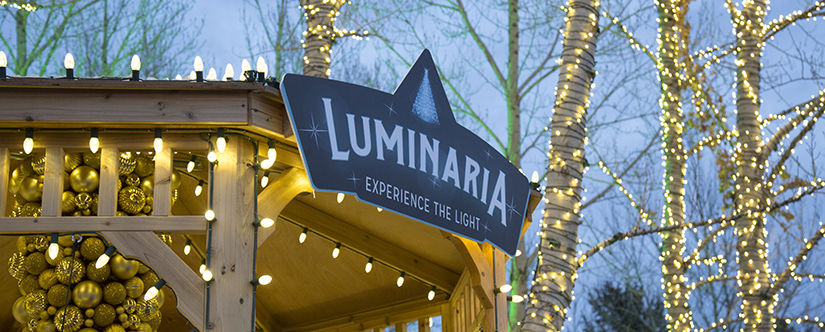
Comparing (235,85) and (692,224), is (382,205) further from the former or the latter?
(692,224)

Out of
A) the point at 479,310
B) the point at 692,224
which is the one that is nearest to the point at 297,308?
the point at 479,310

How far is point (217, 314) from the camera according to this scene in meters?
3.84

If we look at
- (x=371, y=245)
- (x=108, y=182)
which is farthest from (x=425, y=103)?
(x=371, y=245)

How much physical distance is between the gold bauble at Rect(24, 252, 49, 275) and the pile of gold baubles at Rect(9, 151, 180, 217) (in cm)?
27

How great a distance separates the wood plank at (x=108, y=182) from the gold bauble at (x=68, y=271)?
0.83 metres

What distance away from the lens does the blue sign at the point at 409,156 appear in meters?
3.79

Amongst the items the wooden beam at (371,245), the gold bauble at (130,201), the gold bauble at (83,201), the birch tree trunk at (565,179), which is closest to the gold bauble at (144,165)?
the gold bauble at (130,201)

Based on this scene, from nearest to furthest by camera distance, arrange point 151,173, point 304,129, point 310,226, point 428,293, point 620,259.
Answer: point 304,129 → point 151,173 → point 310,226 → point 428,293 → point 620,259

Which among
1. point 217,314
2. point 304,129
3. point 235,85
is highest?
point 235,85

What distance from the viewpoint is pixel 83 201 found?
4547 millimetres

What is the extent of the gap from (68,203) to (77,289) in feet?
1.76

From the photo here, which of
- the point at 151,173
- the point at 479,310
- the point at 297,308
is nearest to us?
the point at 151,173

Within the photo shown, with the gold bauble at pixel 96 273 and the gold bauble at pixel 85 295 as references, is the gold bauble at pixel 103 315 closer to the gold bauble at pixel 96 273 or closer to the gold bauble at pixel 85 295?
the gold bauble at pixel 85 295

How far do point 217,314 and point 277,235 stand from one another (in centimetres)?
331
